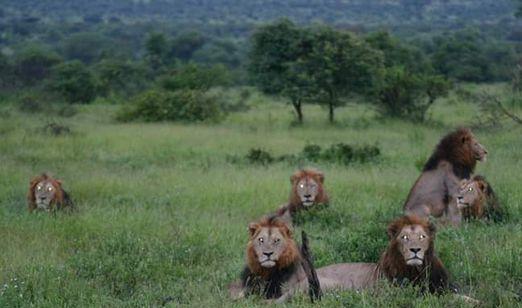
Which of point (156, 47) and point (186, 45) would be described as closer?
point (156, 47)

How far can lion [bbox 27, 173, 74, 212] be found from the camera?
1057 cm

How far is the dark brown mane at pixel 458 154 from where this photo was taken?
10453 millimetres

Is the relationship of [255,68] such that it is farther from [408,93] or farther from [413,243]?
[413,243]

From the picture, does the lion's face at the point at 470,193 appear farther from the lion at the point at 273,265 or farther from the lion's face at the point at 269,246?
the lion's face at the point at 269,246

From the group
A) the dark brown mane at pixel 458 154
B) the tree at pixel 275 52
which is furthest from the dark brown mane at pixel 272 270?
the tree at pixel 275 52

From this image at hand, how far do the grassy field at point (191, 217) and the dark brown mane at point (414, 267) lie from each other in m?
0.22

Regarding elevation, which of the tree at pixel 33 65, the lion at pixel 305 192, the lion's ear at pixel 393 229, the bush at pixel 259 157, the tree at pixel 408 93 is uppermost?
the lion's ear at pixel 393 229

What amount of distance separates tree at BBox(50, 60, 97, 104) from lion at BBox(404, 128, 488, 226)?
2328 centimetres

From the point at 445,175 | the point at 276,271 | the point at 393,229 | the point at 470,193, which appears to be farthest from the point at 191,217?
the point at 393,229

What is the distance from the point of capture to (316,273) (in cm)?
707

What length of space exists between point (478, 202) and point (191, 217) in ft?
9.83

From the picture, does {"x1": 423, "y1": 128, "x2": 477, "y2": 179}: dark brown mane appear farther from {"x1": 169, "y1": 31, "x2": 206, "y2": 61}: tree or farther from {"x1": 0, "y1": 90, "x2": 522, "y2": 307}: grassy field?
{"x1": 169, "y1": 31, "x2": 206, "y2": 61}: tree

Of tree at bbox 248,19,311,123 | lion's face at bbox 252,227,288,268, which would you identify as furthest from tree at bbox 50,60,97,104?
lion's face at bbox 252,227,288,268

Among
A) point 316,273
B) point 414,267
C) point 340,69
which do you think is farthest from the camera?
point 340,69
